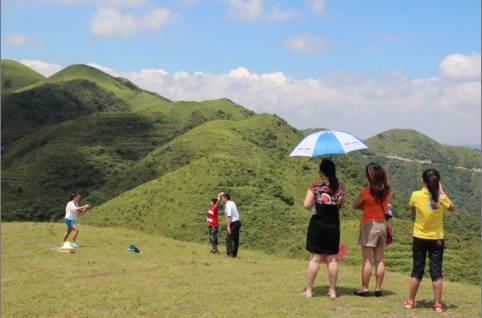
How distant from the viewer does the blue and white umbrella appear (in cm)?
1057

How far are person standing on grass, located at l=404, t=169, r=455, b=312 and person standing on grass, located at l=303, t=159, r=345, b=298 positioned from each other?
1.50 m

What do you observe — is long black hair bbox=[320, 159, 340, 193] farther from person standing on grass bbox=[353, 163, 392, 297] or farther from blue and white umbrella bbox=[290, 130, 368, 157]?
person standing on grass bbox=[353, 163, 392, 297]

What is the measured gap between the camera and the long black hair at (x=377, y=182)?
33.0 ft

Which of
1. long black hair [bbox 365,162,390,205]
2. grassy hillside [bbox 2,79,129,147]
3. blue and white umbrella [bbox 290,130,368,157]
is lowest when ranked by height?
long black hair [bbox 365,162,390,205]

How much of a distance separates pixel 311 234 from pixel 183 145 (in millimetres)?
66449

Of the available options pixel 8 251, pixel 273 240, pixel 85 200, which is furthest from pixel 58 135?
pixel 8 251

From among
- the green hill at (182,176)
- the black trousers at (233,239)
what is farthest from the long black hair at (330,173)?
the green hill at (182,176)

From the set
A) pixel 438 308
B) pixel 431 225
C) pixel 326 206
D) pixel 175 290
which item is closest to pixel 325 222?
pixel 326 206

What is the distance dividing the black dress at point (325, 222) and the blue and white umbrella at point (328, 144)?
0.79m

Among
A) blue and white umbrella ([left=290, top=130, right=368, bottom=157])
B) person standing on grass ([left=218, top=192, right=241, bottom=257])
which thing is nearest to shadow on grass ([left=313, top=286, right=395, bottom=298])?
blue and white umbrella ([left=290, top=130, right=368, bottom=157])

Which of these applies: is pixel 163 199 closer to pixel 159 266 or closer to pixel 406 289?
pixel 159 266

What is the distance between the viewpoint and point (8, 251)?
66.4ft

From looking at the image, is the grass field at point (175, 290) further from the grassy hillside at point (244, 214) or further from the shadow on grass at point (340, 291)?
the grassy hillside at point (244, 214)

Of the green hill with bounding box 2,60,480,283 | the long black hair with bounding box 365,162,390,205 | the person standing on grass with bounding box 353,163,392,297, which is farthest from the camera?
the green hill with bounding box 2,60,480,283
